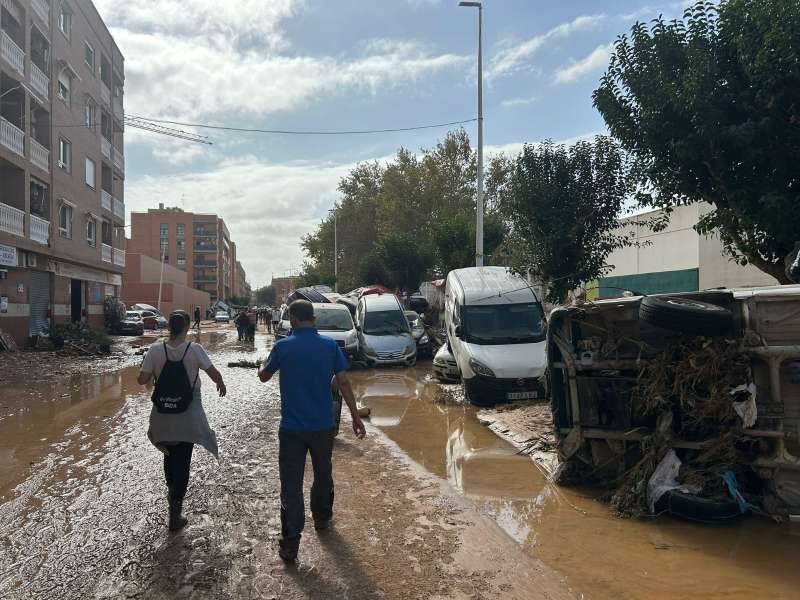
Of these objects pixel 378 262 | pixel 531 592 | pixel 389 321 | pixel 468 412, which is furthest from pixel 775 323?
pixel 378 262

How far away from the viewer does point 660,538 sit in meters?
4.78

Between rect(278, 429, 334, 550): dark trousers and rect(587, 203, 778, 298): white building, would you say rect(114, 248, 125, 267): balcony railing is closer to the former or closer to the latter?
rect(587, 203, 778, 298): white building

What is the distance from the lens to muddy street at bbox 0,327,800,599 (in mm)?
3881

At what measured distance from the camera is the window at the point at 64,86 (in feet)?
84.4

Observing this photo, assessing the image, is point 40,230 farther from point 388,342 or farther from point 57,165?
point 388,342

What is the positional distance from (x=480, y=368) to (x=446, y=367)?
3.06 m

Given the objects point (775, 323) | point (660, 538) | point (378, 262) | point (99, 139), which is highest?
point (99, 139)

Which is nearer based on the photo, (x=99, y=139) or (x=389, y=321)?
(x=389, y=321)

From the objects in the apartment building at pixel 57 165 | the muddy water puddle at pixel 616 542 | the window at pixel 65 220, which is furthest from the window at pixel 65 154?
the muddy water puddle at pixel 616 542

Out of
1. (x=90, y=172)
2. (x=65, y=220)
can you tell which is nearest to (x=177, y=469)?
(x=65, y=220)

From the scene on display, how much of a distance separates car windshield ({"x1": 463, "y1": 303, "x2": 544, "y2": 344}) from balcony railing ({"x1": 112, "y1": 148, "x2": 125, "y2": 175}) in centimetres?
2870

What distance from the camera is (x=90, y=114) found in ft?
98.8

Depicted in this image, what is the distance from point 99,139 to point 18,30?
9.24 meters

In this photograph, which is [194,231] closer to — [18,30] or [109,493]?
[18,30]
